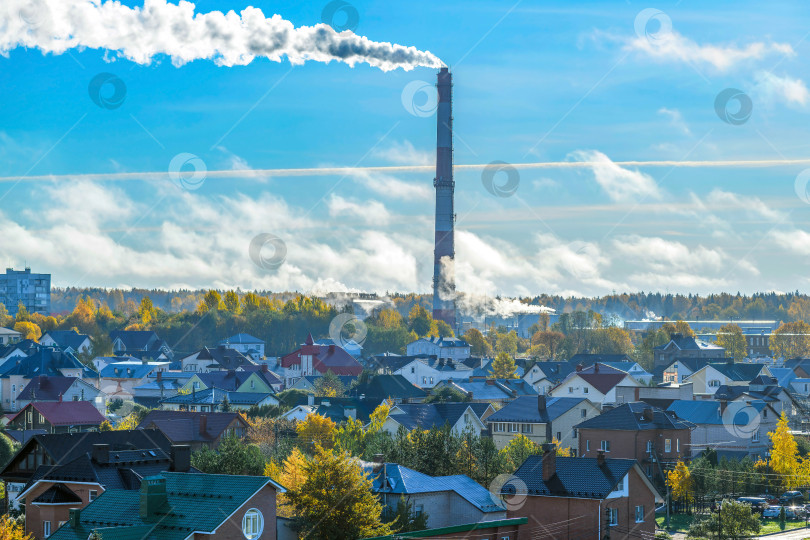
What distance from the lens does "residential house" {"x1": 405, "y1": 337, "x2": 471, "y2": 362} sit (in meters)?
140

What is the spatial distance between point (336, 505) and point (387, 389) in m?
54.1

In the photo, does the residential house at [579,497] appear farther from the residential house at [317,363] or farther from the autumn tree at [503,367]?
the residential house at [317,363]

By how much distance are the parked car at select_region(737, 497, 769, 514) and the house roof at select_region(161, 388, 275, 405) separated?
37404 millimetres

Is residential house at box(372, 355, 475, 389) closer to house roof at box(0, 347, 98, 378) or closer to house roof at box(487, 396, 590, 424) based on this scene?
house roof at box(0, 347, 98, 378)

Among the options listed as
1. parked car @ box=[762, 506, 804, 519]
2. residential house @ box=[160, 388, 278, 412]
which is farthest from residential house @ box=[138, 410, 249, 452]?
parked car @ box=[762, 506, 804, 519]

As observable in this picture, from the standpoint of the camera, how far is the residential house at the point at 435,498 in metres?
38.4

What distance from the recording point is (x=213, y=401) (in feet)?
256

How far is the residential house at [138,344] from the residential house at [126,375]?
3193cm

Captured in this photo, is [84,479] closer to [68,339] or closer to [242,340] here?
[68,339]

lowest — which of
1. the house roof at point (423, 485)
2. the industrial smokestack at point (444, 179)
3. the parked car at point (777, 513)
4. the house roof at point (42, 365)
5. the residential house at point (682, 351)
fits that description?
the parked car at point (777, 513)

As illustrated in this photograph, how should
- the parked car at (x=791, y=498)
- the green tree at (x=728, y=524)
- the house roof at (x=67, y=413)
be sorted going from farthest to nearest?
the house roof at (x=67, y=413)
the parked car at (x=791, y=498)
the green tree at (x=728, y=524)

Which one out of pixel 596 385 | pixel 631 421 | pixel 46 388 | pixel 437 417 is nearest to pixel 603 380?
pixel 596 385

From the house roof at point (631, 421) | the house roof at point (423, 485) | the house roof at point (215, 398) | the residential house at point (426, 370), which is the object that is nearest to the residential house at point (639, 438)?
the house roof at point (631, 421)

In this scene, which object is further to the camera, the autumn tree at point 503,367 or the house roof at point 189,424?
the autumn tree at point 503,367
